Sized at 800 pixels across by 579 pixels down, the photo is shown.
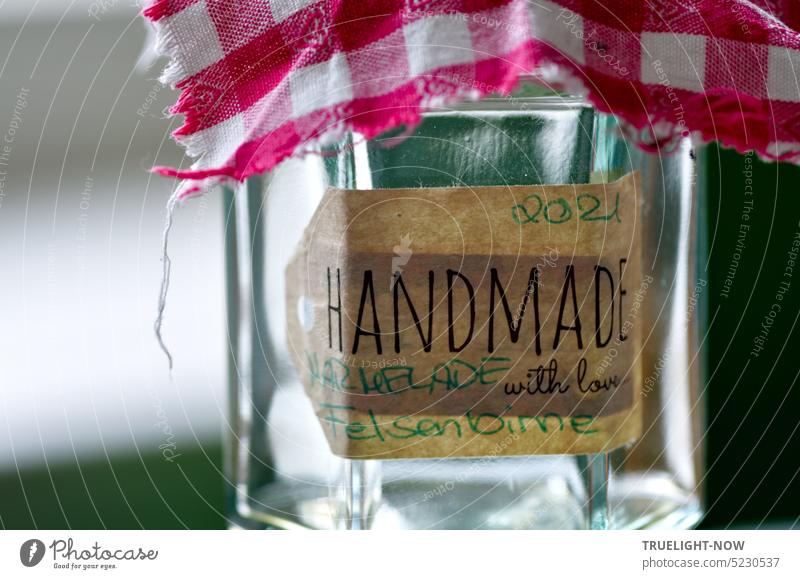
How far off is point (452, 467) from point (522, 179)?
8 centimetres

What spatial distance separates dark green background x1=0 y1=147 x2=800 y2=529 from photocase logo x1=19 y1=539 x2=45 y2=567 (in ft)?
0.24

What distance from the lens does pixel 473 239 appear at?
9.6 inches

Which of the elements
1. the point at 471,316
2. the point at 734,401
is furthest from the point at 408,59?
the point at 734,401

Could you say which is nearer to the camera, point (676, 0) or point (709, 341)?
point (676, 0)

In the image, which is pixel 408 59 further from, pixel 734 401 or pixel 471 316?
pixel 734 401

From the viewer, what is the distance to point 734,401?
0.35 metres

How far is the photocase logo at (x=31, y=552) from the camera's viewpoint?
0.83 ft

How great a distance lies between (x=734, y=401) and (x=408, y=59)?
7.7 inches

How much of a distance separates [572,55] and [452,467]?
119 mm

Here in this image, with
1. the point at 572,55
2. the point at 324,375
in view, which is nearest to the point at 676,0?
the point at 572,55

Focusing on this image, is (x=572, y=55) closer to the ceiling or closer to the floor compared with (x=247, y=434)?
closer to the ceiling

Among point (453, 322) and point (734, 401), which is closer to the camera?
point (453, 322)

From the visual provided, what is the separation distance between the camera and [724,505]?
327mm

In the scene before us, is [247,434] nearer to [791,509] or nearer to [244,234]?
[244,234]
